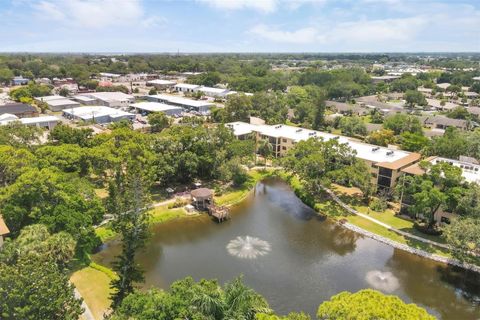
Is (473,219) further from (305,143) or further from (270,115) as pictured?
(270,115)

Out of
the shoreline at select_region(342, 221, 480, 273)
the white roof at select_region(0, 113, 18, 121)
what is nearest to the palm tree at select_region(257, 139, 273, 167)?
the shoreline at select_region(342, 221, 480, 273)

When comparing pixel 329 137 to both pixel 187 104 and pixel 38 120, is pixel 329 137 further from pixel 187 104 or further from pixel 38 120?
pixel 38 120

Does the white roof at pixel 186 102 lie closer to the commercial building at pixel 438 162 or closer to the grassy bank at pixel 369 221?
the grassy bank at pixel 369 221

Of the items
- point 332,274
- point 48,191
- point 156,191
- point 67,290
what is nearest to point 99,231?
point 48,191

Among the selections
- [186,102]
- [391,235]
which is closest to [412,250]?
[391,235]

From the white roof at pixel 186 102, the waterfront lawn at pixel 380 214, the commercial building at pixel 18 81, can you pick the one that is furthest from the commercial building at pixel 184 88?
the waterfront lawn at pixel 380 214
